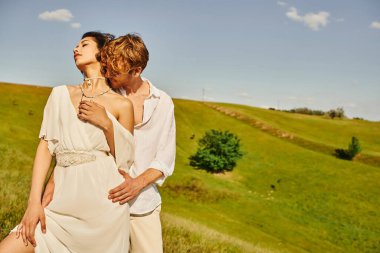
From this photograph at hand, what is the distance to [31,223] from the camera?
2.89 metres

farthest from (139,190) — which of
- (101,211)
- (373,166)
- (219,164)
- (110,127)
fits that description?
(373,166)

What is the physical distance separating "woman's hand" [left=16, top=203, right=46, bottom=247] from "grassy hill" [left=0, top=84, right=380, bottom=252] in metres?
5.76

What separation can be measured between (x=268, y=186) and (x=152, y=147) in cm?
4163

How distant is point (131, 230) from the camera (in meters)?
3.59

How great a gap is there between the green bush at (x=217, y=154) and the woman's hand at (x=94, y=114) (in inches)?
1653

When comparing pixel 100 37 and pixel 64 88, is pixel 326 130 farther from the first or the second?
pixel 64 88

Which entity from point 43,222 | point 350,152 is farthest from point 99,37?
point 350,152

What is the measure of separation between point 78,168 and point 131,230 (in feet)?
2.88

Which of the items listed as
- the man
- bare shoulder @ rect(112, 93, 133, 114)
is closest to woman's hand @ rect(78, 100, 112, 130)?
bare shoulder @ rect(112, 93, 133, 114)

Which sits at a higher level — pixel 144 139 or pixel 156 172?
pixel 144 139

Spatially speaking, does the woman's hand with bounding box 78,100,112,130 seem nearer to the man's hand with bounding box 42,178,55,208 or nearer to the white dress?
the white dress

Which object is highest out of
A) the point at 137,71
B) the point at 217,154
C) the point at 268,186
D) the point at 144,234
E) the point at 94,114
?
the point at 137,71

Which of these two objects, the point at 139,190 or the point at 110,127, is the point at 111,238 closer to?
the point at 139,190

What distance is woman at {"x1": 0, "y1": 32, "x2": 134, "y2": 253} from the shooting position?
305 centimetres
